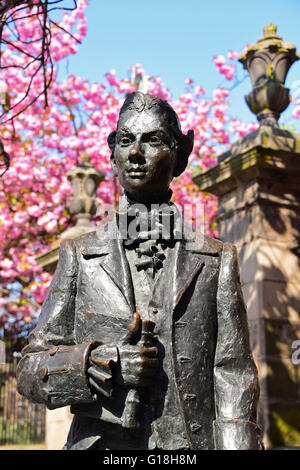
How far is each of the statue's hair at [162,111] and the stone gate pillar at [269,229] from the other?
315 cm

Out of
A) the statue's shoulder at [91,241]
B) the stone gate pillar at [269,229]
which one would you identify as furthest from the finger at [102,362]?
the stone gate pillar at [269,229]

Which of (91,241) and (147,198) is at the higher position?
(147,198)

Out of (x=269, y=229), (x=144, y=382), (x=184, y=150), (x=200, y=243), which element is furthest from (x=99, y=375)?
(x=269, y=229)

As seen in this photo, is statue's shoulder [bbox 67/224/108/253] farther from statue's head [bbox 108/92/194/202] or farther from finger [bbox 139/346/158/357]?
finger [bbox 139/346/158/357]

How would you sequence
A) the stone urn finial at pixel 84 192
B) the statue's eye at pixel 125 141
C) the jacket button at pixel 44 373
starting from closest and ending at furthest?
1. the jacket button at pixel 44 373
2. the statue's eye at pixel 125 141
3. the stone urn finial at pixel 84 192

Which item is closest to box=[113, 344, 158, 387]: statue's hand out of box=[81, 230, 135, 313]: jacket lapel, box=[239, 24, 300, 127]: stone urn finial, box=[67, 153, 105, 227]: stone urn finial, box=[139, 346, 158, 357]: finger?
box=[139, 346, 158, 357]: finger

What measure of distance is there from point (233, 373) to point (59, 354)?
0.68m

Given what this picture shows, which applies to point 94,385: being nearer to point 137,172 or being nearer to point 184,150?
point 137,172

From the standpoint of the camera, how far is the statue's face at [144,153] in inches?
101

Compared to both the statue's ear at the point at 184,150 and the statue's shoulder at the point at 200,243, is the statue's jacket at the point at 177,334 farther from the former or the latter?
the statue's ear at the point at 184,150

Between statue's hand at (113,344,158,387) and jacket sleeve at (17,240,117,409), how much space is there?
114mm

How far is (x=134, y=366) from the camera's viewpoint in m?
2.23
